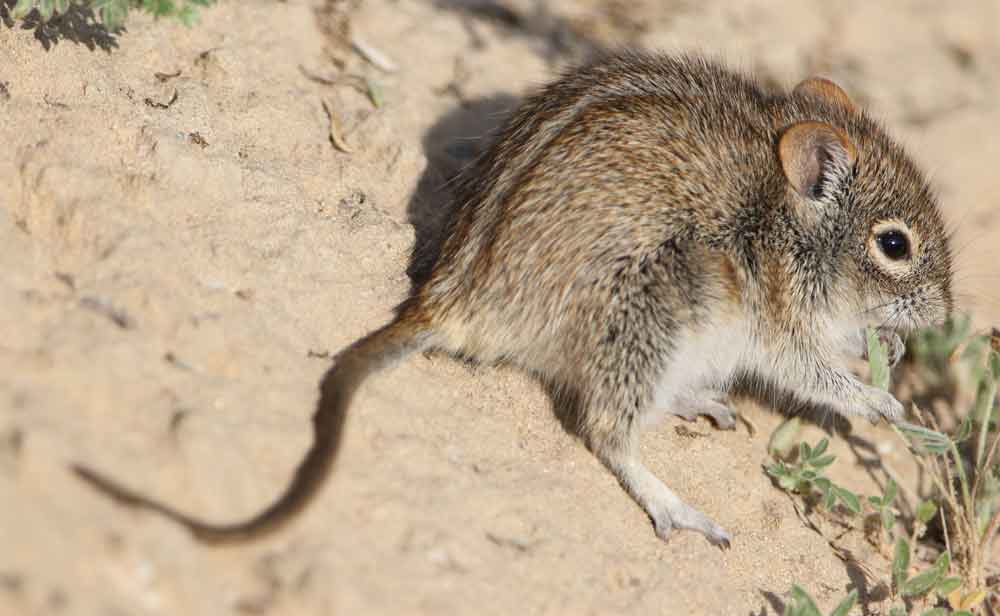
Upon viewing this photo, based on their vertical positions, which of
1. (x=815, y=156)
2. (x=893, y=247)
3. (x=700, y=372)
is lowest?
(x=700, y=372)

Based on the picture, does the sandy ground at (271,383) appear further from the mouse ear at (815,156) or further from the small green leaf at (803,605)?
the mouse ear at (815,156)

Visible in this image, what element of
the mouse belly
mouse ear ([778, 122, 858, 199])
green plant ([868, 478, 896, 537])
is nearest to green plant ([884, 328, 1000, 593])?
green plant ([868, 478, 896, 537])

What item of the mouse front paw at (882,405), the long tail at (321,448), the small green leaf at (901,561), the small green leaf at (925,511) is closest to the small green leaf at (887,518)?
the small green leaf at (925,511)

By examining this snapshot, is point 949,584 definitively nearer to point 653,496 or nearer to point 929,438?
point 929,438

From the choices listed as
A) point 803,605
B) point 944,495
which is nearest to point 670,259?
point 803,605

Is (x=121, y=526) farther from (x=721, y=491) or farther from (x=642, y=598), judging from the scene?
(x=721, y=491)

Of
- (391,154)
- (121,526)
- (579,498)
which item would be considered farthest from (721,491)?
(121,526)

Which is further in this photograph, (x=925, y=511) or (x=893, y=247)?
(x=893, y=247)
